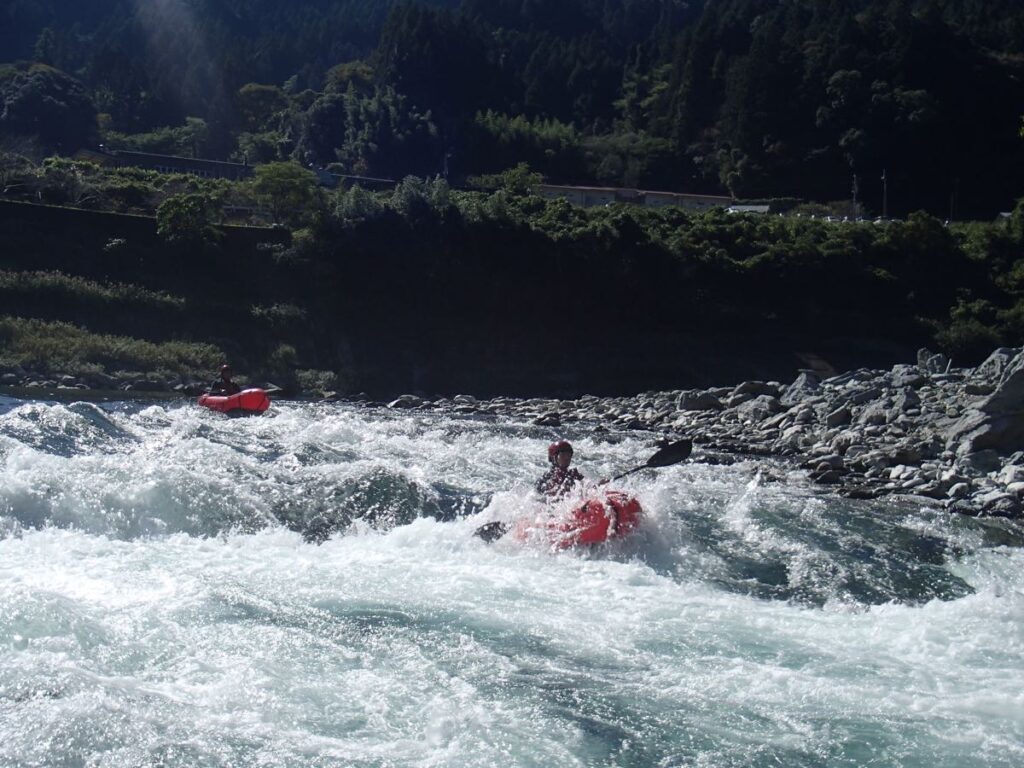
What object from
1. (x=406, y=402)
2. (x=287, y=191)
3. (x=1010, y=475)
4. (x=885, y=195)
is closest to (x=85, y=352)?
(x=406, y=402)

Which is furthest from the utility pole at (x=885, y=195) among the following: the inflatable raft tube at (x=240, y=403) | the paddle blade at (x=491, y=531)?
the paddle blade at (x=491, y=531)

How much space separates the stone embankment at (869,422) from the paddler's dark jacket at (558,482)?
486 cm

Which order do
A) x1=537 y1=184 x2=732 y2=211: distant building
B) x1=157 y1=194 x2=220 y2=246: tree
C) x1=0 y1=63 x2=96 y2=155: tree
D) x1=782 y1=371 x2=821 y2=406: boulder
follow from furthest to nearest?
x1=0 y1=63 x2=96 y2=155: tree < x1=537 y1=184 x2=732 y2=211: distant building < x1=157 y1=194 x2=220 y2=246: tree < x1=782 y1=371 x2=821 y2=406: boulder

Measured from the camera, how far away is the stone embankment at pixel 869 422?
48.8 ft

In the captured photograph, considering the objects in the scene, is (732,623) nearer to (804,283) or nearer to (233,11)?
(804,283)

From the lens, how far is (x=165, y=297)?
102ft

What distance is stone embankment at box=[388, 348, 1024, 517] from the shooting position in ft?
48.8

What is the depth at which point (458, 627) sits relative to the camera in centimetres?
803

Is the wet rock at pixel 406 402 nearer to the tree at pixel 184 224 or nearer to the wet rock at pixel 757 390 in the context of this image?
the wet rock at pixel 757 390

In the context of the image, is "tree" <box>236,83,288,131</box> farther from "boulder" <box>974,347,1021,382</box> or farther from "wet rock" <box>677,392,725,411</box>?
"boulder" <box>974,347,1021,382</box>

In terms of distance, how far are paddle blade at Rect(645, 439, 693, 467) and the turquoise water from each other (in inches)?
16.3

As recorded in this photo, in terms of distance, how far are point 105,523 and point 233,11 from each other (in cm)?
12959

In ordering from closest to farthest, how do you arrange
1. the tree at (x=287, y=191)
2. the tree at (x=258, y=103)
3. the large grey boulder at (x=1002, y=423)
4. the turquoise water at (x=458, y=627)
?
the turquoise water at (x=458, y=627) → the large grey boulder at (x=1002, y=423) → the tree at (x=287, y=191) → the tree at (x=258, y=103)

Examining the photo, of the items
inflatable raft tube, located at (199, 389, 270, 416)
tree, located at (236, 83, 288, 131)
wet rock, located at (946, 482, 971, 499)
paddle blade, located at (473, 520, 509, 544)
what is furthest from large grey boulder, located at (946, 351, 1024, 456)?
tree, located at (236, 83, 288, 131)
